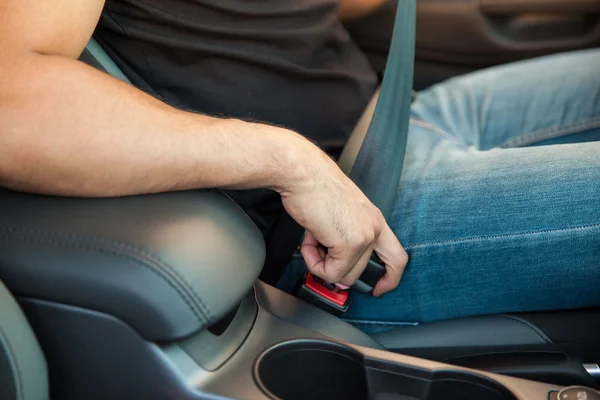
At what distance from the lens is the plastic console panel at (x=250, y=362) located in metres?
0.65

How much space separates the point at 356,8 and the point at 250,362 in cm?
82

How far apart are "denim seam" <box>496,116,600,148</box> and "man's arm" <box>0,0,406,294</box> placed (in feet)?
1.75

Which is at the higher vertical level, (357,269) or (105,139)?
(105,139)

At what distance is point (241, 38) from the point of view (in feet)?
2.95

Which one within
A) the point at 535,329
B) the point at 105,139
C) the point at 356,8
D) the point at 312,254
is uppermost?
the point at 105,139

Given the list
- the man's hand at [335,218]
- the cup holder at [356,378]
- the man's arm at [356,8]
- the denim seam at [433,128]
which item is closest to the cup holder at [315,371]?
the cup holder at [356,378]

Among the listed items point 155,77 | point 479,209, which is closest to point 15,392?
point 155,77

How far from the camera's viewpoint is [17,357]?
618 mm

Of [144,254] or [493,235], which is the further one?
[493,235]

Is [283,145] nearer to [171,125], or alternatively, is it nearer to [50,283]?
[171,125]

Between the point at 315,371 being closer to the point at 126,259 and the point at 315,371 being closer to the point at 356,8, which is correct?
the point at 126,259

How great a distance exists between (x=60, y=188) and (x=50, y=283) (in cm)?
9

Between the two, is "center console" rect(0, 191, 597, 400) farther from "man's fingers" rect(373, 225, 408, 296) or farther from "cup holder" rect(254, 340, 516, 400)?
"man's fingers" rect(373, 225, 408, 296)

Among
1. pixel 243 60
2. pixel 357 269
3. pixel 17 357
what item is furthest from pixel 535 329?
pixel 17 357
